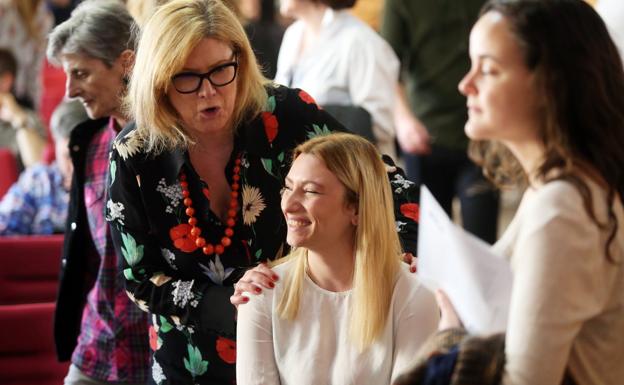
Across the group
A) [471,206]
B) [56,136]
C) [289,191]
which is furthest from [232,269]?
[471,206]

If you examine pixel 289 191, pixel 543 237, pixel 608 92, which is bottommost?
pixel 289 191

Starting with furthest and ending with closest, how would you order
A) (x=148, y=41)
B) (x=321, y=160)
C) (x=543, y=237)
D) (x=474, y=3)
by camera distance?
(x=474, y=3) → (x=148, y=41) → (x=321, y=160) → (x=543, y=237)

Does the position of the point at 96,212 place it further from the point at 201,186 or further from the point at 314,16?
the point at 314,16

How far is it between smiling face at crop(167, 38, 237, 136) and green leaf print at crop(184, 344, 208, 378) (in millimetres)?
492

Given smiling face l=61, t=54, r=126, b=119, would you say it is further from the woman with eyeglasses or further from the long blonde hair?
the long blonde hair

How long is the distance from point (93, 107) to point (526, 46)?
5.13 ft

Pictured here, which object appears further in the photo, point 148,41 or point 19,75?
point 19,75

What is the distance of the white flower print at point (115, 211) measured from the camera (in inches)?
95.1

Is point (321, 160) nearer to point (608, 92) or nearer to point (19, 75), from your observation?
point (608, 92)

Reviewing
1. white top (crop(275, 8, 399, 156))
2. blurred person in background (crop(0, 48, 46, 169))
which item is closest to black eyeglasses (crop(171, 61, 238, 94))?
white top (crop(275, 8, 399, 156))

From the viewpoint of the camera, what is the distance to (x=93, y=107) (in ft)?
9.07

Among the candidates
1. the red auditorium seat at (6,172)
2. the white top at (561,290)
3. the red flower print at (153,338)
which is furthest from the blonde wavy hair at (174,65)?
the red auditorium seat at (6,172)

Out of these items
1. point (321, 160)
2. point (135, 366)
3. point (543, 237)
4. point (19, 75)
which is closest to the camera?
point (543, 237)

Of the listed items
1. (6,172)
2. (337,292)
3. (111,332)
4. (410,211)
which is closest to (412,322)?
(337,292)
